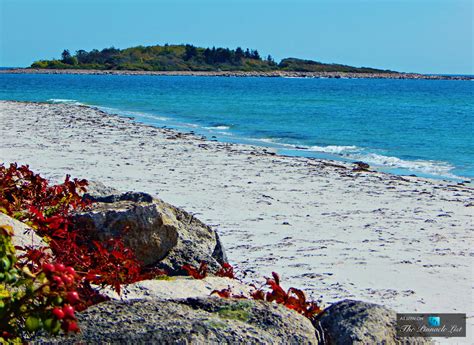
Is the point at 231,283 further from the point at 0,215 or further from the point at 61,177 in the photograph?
the point at 61,177

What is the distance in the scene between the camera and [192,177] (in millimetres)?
12680

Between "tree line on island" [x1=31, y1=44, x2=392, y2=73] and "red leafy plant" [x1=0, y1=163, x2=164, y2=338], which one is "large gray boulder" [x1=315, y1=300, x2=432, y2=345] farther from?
"tree line on island" [x1=31, y1=44, x2=392, y2=73]

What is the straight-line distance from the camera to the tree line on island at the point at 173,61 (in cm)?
15950

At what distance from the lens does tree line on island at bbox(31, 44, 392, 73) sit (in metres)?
160

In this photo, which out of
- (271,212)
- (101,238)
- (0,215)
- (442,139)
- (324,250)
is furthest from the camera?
(442,139)

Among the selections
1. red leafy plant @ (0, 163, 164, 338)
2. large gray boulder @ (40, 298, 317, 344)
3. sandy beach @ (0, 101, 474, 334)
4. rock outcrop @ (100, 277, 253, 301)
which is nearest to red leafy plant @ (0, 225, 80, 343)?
red leafy plant @ (0, 163, 164, 338)

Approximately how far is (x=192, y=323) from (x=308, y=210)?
297 inches

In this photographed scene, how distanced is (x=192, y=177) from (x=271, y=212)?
318cm

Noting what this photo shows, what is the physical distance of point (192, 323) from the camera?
276 centimetres

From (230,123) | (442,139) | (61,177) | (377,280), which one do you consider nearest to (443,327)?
(377,280)

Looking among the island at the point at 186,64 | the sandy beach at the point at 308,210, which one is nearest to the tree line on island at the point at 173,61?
the island at the point at 186,64

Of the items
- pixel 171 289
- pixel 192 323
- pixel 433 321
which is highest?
pixel 192 323

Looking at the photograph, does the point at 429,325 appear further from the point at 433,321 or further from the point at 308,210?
the point at 308,210

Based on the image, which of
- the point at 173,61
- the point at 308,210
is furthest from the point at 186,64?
the point at 308,210
